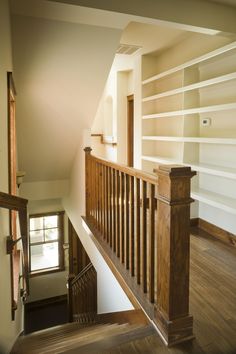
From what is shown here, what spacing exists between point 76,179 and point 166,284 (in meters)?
3.32

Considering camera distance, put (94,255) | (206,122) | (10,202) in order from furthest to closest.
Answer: (94,255) < (206,122) < (10,202)

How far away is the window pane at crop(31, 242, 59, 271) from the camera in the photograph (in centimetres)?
707

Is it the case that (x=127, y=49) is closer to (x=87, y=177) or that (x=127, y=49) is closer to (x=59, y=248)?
(x=87, y=177)

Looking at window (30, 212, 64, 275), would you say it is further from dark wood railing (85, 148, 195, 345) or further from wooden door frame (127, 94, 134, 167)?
dark wood railing (85, 148, 195, 345)

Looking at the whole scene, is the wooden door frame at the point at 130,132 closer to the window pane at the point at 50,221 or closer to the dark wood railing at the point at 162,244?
the window pane at the point at 50,221

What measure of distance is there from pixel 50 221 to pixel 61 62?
4.69 metres

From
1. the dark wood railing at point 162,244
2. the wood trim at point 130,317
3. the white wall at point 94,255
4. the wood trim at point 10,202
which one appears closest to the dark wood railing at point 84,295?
the white wall at point 94,255

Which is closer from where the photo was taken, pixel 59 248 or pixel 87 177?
pixel 87 177

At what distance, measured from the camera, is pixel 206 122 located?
332cm

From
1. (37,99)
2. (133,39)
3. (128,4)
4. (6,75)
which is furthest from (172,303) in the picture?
(133,39)

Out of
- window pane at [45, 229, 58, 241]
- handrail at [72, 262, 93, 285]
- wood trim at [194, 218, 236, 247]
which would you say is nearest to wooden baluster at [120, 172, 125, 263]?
wood trim at [194, 218, 236, 247]

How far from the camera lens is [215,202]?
290 centimetres

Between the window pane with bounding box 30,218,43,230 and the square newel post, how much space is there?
18.3 feet

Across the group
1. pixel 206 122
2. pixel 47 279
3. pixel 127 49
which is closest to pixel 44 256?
pixel 47 279
